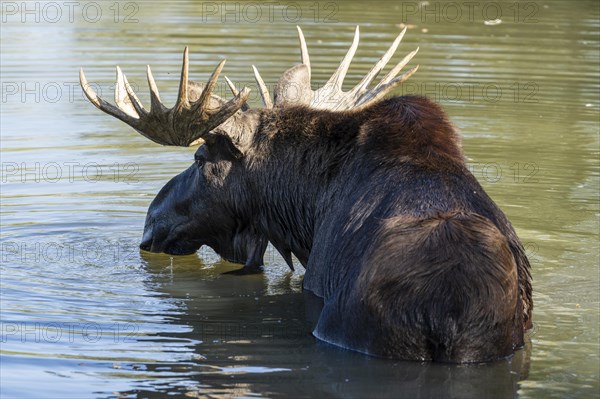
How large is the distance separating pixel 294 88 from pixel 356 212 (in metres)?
1.75

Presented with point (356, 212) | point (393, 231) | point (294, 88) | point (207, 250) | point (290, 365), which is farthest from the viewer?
point (207, 250)

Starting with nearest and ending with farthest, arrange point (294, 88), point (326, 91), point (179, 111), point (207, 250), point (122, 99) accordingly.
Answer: point (179, 111) → point (122, 99) → point (294, 88) → point (326, 91) → point (207, 250)

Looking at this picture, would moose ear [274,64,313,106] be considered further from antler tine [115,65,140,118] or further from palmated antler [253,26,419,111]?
antler tine [115,65,140,118]

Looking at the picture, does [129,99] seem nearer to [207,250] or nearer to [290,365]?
[207,250]

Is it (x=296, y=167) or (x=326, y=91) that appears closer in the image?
(x=296, y=167)

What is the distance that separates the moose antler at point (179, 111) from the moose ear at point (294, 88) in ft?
2.17

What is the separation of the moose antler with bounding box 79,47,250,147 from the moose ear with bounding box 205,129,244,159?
77mm

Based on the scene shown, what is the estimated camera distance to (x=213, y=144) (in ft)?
25.2

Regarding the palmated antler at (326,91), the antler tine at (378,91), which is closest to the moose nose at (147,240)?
the palmated antler at (326,91)

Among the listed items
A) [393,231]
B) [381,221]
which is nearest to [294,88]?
[381,221]

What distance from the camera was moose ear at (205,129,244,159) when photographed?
24.7 ft

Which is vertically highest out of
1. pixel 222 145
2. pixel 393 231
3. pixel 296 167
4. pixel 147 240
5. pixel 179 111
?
pixel 179 111

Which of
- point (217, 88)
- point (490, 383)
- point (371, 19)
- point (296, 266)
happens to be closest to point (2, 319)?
point (296, 266)

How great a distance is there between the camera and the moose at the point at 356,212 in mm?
5820
